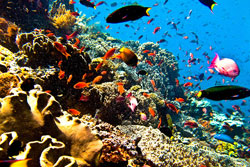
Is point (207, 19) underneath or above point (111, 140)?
above

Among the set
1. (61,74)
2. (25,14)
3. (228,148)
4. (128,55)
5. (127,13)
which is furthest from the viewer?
(228,148)

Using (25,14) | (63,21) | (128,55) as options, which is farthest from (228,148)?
(25,14)

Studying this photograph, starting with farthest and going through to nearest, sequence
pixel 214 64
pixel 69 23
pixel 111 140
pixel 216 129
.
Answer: pixel 216 129, pixel 69 23, pixel 214 64, pixel 111 140

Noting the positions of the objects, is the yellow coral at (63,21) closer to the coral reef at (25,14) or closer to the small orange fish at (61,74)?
the coral reef at (25,14)

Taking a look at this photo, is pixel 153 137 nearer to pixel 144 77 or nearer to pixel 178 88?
pixel 144 77

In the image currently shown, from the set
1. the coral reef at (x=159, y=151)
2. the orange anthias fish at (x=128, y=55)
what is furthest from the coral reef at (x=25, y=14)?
the coral reef at (x=159, y=151)

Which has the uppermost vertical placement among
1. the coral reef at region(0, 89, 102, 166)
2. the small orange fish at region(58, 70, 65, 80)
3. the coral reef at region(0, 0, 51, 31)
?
the coral reef at region(0, 0, 51, 31)

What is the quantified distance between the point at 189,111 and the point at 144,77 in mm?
6121

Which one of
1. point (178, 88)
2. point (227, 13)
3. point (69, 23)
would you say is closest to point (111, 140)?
point (69, 23)

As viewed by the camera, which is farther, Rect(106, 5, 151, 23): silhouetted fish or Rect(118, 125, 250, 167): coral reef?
Rect(118, 125, 250, 167): coral reef

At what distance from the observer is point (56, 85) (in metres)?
3.82

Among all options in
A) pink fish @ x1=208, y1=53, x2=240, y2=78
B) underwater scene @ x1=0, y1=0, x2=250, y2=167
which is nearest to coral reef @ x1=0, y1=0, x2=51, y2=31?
underwater scene @ x1=0, y1=0, x2=250, y2=167

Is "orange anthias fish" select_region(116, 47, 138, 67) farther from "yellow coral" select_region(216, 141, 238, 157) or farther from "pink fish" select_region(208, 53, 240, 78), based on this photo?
"yellow coral" select_region(216, 141, 238, 157)

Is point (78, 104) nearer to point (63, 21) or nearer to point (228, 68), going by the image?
point (228, 68)
